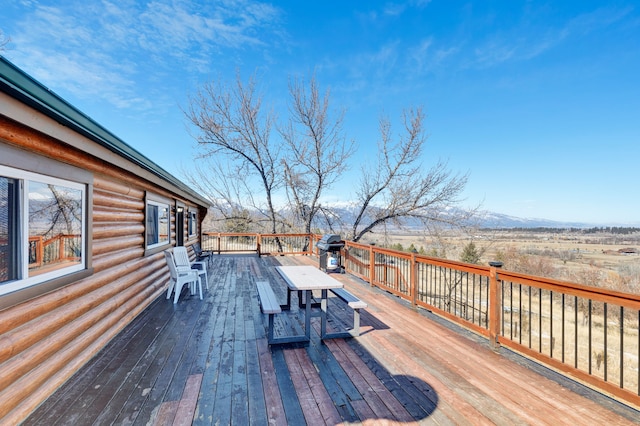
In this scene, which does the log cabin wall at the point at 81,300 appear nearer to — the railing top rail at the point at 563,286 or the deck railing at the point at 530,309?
the deck railing at the point at 530,309

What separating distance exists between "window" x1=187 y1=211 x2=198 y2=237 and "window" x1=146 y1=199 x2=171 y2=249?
Result: 248 centimetres

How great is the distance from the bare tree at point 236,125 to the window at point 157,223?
8760 mm

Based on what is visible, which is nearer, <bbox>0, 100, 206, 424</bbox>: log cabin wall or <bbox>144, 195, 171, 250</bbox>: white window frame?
<bbox>0, 100, 206, 424</bbox>: log cabin wall

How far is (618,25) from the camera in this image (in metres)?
8.02

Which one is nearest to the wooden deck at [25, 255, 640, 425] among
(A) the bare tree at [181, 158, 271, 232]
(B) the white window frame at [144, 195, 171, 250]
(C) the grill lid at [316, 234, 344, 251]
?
(B) the white window frame at [144, 195, 171, 250]

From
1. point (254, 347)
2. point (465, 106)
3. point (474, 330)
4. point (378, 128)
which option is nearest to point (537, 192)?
point (465, 106)

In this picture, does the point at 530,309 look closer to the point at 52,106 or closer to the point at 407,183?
the point at 52,106

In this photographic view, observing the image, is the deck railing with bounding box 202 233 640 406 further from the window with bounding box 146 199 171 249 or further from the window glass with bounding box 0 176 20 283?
the window with bounding box 146 199 171 249

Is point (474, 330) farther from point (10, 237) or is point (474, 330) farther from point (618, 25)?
point (618, 25)

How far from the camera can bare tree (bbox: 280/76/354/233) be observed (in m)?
13.2

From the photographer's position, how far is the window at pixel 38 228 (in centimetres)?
196

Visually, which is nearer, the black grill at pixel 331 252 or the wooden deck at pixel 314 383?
the wooden deck at pixel 314 383

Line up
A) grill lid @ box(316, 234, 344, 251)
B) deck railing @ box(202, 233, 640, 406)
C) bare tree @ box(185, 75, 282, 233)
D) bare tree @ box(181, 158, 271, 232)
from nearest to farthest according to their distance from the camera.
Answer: deck railing @ box(202, 233, 640, 406), grill lid @ box(316, 234, 344, 251), bare tree @ box(185, 75, 282, 233), bare tree @ box(181, 158, 271, 232)

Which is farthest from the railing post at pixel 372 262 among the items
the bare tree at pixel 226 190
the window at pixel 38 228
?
the bare tree at pixel 226 190
